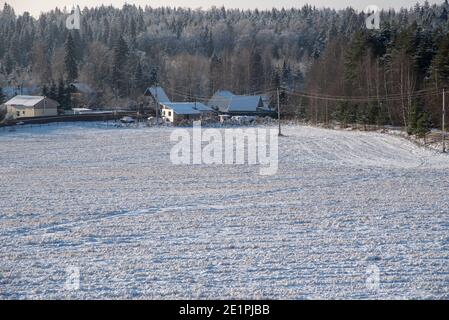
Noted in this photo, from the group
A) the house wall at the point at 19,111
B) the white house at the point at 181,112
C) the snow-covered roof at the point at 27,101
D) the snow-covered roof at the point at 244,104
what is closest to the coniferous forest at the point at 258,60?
the snow-covered roof at the point at 27,101

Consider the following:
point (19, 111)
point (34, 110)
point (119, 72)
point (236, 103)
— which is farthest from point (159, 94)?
point (19, 111)

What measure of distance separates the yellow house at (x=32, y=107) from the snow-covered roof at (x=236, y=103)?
19.3 m

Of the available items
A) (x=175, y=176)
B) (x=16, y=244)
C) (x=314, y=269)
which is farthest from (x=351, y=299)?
(x=175, y=176)

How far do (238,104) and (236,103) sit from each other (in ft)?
0.87

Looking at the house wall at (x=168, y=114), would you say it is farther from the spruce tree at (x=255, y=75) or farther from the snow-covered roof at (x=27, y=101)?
the spruce tree at (x=255, y=75)

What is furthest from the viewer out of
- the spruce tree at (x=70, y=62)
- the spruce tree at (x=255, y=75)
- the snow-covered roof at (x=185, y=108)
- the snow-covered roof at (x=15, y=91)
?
the spruce tree at (x=255, y=75)

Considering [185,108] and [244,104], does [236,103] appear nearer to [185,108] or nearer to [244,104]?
[244,104]

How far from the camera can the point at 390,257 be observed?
8438 mm

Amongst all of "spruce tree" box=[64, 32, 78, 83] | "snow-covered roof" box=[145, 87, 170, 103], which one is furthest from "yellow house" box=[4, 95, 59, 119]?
"spruce tree" box=[64, 32, 78, 83]

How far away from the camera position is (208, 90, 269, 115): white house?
61.9 meters

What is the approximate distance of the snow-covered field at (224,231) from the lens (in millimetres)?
7207

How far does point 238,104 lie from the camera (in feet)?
206

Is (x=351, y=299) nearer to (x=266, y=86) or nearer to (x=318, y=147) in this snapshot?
(x=318, y=147)
